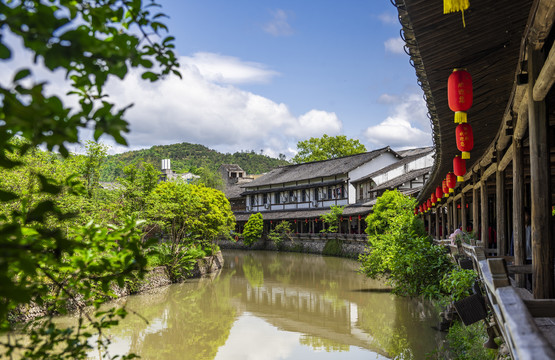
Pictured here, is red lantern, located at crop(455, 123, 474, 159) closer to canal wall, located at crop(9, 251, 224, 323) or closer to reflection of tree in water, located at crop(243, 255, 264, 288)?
canal wall, located at crop(9, 251, 224, 323)

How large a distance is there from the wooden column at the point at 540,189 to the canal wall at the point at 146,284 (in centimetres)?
924

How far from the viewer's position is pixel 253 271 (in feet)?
83.1

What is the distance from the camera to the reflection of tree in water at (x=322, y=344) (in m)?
11.0

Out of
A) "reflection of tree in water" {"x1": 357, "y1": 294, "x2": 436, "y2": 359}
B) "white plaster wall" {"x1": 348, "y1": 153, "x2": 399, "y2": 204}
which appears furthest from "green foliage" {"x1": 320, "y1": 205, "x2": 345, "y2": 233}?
"reflection of tree in water" {"x1": 357, "y1": 294, "x2": 436, "y2": 359}

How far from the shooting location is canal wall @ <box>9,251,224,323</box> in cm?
1114

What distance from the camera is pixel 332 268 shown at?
1018 inches

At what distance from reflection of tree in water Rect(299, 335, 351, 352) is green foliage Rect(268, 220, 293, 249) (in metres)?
26.0

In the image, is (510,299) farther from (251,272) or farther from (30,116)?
(251,272)

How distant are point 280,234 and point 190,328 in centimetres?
2587

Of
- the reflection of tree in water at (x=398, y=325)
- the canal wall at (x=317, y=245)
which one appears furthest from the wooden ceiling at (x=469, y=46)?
the canal wall at (x=317, y=245)

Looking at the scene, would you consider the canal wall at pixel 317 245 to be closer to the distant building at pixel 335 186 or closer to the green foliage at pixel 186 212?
the distant building at pixel 335 186

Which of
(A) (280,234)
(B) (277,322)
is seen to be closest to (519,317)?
(B) (277,322)

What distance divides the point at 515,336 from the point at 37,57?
77.1 inches

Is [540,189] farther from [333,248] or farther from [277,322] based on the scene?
[333,248]
